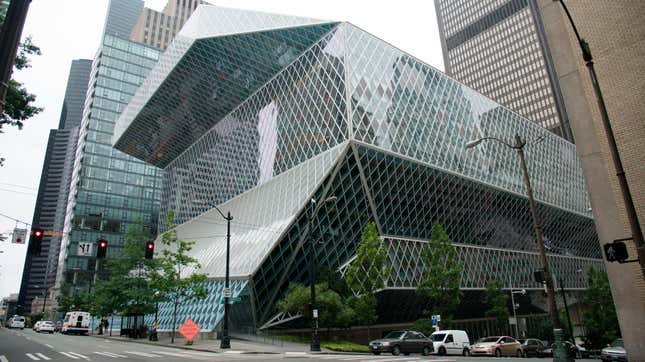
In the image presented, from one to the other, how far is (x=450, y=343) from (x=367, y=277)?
7.51 m

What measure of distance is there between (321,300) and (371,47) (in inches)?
1113

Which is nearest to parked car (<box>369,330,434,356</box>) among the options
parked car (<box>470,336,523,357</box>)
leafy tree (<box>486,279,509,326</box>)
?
parked car (<box>470,336,523,357</box>)

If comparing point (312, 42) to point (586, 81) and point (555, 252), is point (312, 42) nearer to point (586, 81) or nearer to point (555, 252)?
point (586, 81)

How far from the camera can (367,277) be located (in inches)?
1261

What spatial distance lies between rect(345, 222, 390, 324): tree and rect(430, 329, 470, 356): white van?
5.38 m

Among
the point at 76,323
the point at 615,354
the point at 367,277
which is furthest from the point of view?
the point at 76,323

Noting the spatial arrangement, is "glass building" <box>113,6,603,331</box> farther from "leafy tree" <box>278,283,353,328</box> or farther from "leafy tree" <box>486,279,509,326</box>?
"leafy tree" <box>278,283,353,328</box>

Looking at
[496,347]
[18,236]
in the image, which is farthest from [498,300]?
[18,236]

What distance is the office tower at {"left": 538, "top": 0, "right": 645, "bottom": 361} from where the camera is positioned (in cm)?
1535

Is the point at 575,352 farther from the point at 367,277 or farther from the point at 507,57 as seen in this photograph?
the point at 507,57

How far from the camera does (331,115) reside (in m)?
41.4

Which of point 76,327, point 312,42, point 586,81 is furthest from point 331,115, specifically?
point 76,327

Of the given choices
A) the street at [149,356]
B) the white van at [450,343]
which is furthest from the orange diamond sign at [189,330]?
the white van at [450,343]

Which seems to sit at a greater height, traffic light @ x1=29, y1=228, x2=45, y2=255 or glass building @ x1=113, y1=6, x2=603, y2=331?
glass building @ x1=113, y1=6, x2=603, y2=331
